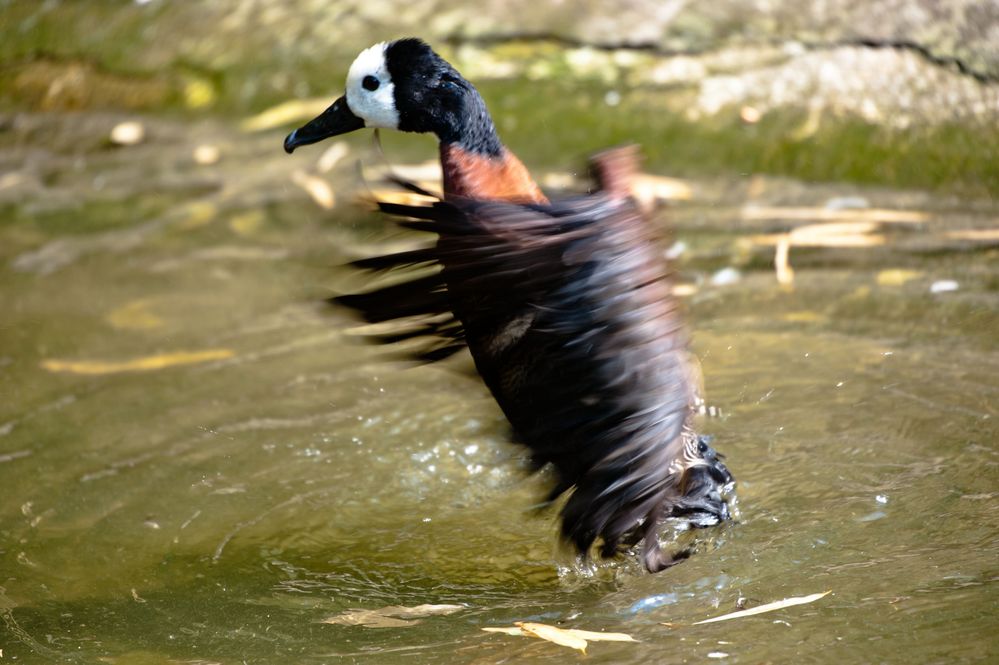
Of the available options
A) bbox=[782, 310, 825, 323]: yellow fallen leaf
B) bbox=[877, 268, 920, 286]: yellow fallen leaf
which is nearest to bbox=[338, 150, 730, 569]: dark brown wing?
bbox=[782, 310, 825, 323]: yellow fallen leaf

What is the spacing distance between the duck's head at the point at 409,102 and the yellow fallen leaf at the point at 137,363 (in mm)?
780

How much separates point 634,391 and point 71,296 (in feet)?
8.36

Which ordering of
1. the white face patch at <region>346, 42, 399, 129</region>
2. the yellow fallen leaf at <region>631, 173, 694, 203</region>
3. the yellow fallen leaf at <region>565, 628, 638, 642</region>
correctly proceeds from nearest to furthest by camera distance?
the yellow fallen leaf at <region>565, 628, 638, 642</region> → the white face patch at <region>346, 42, 399, 129</region> → the yellow fallen leaf at <region>631, 173, 694, 203</region>

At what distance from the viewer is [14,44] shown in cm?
601

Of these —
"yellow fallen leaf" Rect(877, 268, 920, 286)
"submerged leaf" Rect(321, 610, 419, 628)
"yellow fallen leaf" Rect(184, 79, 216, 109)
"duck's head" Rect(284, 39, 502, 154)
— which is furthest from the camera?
"yellow fallen leaf" Rect(184, 79, 216, 109)

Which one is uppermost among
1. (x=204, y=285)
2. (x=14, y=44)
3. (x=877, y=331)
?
(x=14, y=44)

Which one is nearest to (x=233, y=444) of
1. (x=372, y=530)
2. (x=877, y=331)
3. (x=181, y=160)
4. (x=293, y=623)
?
(x=372, y=530)

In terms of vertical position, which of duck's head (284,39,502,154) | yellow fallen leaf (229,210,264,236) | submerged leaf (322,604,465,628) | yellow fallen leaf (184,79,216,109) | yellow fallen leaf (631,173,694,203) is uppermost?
duck's head (284,39,502,154)

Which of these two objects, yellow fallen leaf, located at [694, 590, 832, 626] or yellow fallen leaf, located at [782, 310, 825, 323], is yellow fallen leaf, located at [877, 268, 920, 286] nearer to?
yellow fallen leaf, located at [782, 310, 825, 323]

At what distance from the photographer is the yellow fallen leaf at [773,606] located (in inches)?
91.3

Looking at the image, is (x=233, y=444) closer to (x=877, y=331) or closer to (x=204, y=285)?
(x=204, y=285)

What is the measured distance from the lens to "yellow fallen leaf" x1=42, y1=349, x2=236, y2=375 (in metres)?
3.78

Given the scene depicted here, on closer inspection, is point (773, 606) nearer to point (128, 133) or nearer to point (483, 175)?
point (483, 175)

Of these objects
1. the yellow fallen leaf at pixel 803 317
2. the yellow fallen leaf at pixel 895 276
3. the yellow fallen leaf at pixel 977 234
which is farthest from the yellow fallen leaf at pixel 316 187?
the yellow fallen leaf at pixel 977 234
